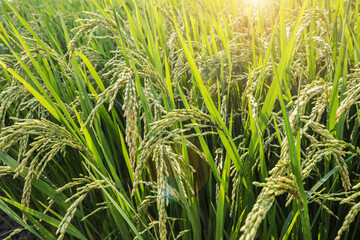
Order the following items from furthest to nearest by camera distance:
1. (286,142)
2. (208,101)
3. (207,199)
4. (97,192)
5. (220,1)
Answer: (220,1) → (97,192) → (207,199) → (208,101) → (286,142)

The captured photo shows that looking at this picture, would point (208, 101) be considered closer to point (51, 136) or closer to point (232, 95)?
point (51, 136)

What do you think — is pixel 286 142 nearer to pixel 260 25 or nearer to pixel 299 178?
pixel 299 178

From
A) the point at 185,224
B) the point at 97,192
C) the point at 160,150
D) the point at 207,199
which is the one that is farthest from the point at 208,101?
the point at 97,192

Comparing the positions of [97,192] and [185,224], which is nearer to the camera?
[185,224]

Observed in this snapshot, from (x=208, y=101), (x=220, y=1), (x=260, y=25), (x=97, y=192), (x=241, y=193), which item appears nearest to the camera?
(x=208, y=101)

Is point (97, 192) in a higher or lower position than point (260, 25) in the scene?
lower

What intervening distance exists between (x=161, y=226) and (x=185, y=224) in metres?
0.45

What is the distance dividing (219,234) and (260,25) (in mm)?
1430

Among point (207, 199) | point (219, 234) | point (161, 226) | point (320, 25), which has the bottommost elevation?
point (207, 199)

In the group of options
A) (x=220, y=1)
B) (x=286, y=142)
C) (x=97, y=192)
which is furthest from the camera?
(x=220, y=1)

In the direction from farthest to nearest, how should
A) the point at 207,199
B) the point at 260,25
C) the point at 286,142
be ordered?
1. the point at 260,25
2. the point at 207,199
3. the point at 286,142

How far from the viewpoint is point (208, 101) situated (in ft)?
3.51

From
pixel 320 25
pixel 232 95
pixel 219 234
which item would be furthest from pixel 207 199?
pixel 320 25

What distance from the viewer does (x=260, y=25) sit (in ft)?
6.71
